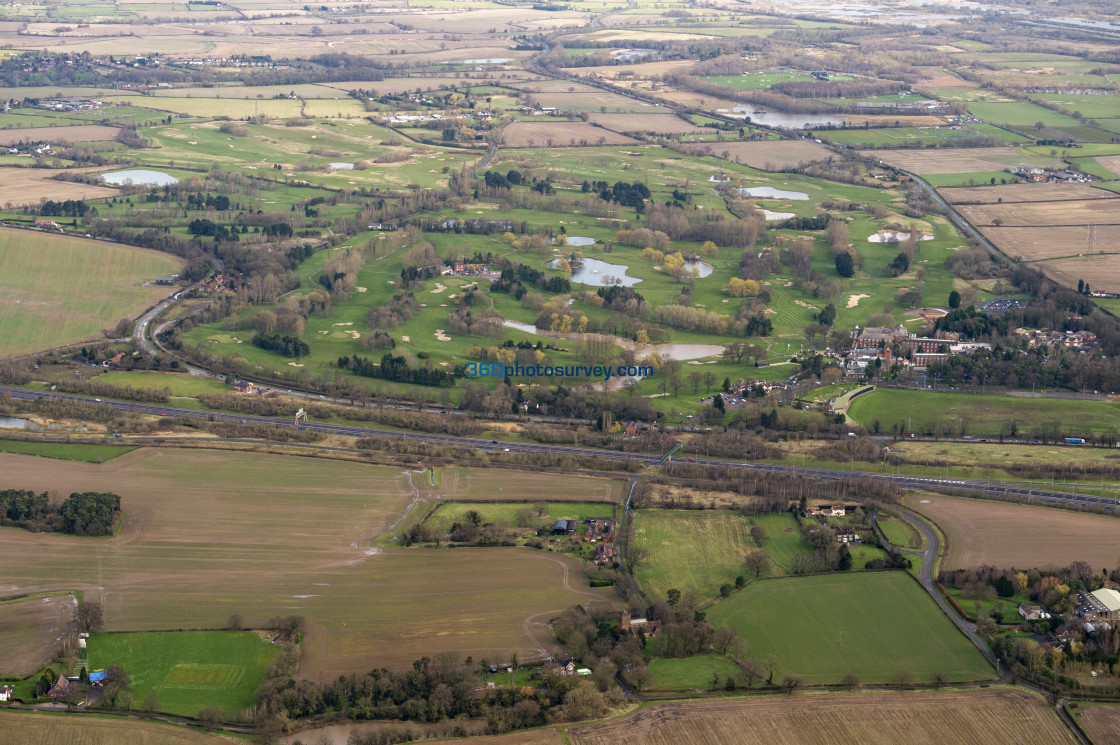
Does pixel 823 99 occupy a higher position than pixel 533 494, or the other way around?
pixel 823 99

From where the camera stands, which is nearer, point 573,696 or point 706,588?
point 573,696

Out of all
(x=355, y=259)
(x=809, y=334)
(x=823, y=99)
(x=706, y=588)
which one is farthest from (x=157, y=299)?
(x=823, y=99)

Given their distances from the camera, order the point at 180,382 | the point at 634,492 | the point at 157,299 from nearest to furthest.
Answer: the point at 634,492, the point at 180,382, the point at 157,299

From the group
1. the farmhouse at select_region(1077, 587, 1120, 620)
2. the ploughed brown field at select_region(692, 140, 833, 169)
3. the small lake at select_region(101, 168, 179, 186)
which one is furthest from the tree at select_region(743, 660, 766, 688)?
the ploughed brown field at select_region(692, 140, 833, 169)

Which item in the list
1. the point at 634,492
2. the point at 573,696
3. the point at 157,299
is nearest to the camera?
the point at 573,696

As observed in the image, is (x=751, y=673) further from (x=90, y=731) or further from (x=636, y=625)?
(x=90, y=731)

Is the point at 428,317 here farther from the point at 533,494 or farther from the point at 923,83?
the point at 923,83
